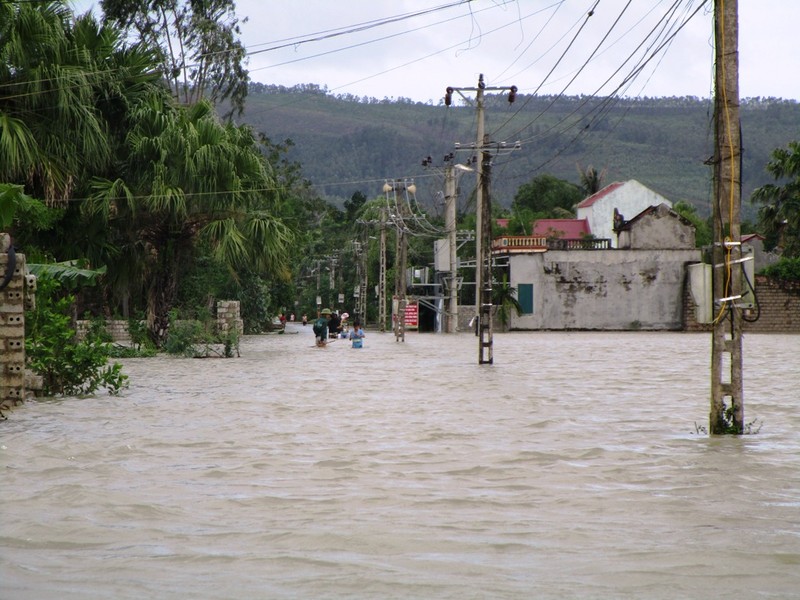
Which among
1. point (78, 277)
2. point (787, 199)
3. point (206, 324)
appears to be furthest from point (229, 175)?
point (787, 199)

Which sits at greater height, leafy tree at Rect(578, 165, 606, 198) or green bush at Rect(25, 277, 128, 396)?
leafy tree at Rect(578, 165, 606, 198)

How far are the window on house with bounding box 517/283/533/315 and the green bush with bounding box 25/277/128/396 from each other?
42.4 meters

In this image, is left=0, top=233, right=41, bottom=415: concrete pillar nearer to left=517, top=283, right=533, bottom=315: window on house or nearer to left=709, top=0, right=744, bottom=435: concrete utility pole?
left=709, top=0, right=744, bottom=435: concrete utility pole

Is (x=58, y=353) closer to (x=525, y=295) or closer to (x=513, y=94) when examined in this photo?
(x=513, y=94)

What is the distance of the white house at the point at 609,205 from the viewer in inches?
3270

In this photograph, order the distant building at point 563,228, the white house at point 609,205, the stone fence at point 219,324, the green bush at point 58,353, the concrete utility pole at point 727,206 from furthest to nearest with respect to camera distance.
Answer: the white house at point 609,205
the distant building at point 563,228
the stone fence at point 219,324
the green bush at point 58,353
the concrete utility pole at point 727,206

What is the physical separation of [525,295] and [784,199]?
14.4 m

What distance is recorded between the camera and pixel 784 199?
5100cm

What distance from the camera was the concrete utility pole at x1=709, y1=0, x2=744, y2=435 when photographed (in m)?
11.7

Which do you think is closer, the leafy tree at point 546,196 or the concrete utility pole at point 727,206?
the concrete utility pole at point 727,206

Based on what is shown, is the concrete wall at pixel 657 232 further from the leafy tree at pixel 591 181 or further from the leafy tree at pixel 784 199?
the leafy tree at pixel 591 181

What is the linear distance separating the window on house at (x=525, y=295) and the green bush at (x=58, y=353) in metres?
42.4

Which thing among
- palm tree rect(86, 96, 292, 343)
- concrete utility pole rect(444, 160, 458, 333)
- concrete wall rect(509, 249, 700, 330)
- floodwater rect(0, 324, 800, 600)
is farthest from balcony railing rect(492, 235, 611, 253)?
floodwater rect(0, 324, 800, 600)

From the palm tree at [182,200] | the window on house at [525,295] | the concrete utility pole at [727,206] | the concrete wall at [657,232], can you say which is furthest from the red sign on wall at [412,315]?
the concrete utility pole at [727,206]
